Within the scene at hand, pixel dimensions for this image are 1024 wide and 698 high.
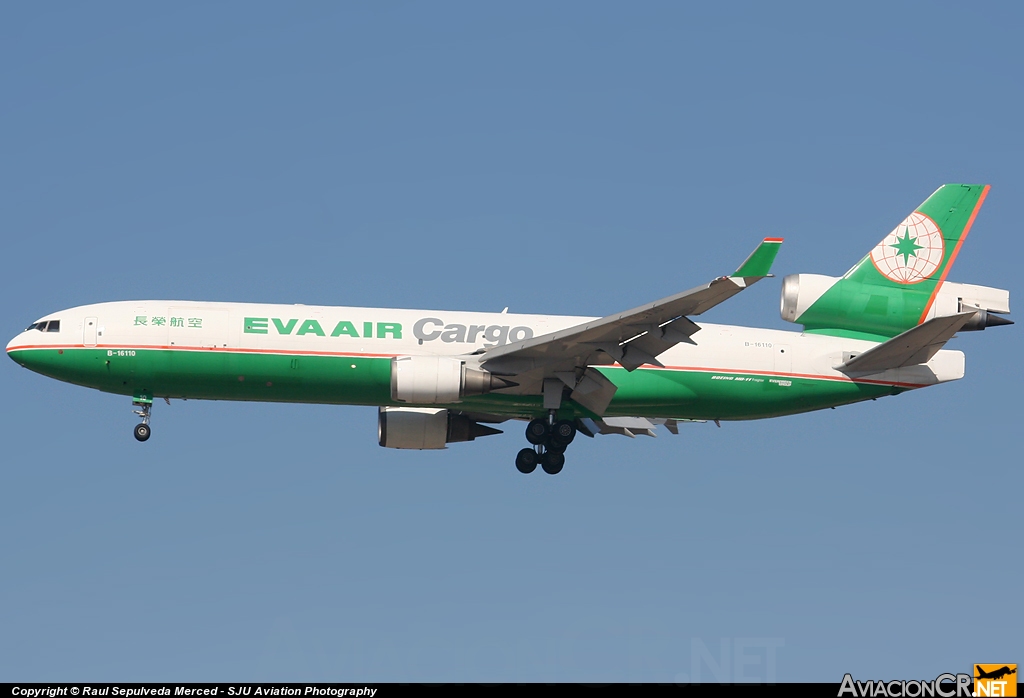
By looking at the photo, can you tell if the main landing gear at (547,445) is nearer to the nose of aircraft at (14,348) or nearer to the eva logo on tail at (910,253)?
the eva logo on tail at (910,253)

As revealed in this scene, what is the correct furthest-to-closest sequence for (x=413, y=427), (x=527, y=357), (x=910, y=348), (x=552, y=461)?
(x=413, y=427), (x=552, y=461), (x=910, y=348), (x=527, y=357)

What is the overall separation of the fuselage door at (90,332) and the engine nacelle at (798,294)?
19611 mm

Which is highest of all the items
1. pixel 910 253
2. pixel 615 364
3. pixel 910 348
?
pixel 910 253

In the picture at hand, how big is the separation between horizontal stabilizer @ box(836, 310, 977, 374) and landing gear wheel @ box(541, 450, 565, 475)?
8.39 metres

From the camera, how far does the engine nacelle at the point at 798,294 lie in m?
40.7

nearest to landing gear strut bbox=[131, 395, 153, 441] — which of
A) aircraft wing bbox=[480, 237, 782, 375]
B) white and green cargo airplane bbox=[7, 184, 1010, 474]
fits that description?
white and green cargo airplane bbox=[7, 184, 1010, 474]

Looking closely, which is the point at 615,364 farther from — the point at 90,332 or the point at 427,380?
the point at 90,332

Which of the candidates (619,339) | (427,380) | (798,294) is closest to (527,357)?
(619,339)

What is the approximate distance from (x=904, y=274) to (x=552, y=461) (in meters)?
12.0

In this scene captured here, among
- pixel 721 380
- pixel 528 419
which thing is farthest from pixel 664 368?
pixel 528 419

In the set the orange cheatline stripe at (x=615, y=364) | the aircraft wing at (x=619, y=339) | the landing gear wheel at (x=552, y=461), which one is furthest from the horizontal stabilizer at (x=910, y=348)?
the landing gear wheel at (x=552, y=461)

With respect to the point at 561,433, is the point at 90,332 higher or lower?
higher

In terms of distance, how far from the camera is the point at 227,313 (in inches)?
1543

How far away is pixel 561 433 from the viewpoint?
39.8 meters
